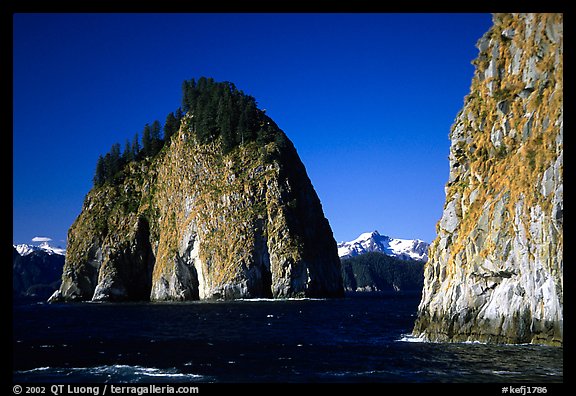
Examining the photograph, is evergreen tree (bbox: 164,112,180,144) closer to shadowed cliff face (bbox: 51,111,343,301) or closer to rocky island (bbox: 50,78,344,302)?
rocky island (bbox: 50,78,344,302)

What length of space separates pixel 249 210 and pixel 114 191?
181 ft

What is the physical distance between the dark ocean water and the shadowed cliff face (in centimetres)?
5915

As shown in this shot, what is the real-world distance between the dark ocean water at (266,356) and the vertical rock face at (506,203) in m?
2.62

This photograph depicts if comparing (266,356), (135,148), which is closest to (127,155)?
(135,148)

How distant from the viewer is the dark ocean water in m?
34.0

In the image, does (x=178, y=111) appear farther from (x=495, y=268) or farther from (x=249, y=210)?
(x=495, y=268)

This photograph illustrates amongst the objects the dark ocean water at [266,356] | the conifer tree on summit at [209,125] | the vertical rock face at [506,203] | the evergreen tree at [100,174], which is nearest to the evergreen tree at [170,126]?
the conifer tree on summit at [209,125]

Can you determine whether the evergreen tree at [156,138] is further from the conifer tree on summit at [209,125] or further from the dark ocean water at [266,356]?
the dark ocean water at [266,356]

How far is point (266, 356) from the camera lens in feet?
143

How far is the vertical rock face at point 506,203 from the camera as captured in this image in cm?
4047

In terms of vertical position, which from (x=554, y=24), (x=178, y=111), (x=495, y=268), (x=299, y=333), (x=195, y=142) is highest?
(x=178, y=111)

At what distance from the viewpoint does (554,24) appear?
44.0 metres

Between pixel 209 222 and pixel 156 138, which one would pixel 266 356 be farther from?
pixel 156 138
